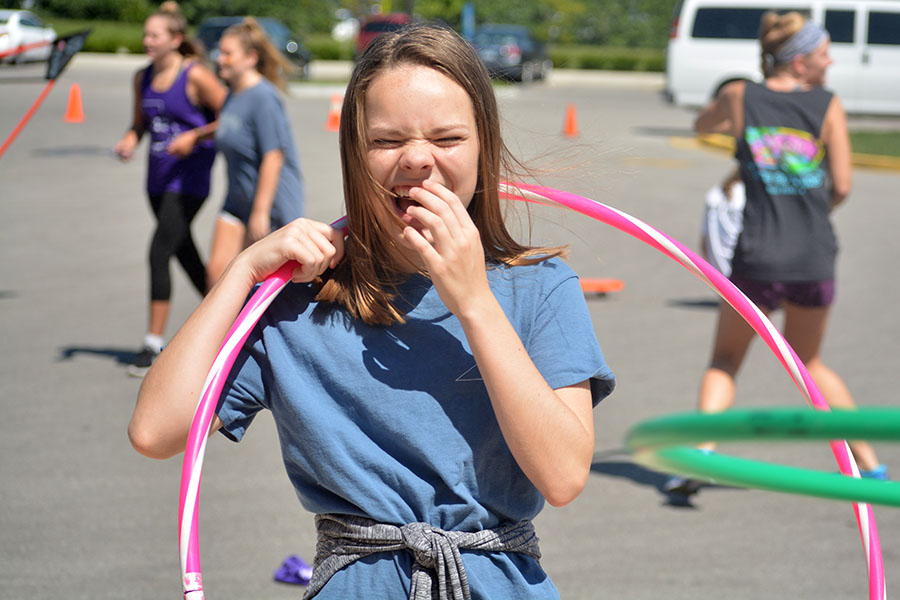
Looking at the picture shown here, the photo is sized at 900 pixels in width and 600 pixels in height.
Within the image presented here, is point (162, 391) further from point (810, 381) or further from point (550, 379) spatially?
point (810, 381)

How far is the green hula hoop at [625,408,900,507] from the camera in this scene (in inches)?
48.9

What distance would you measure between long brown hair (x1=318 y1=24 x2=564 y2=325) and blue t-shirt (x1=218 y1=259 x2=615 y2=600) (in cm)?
5

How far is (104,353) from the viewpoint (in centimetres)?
745

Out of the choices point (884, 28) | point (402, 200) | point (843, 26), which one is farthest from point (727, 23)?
point (402, 200)

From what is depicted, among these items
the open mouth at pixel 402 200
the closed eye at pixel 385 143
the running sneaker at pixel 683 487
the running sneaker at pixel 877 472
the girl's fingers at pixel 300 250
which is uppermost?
the closed eye at pixel 385 143

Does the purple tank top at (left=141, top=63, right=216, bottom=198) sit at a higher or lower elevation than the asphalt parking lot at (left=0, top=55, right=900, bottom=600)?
higher

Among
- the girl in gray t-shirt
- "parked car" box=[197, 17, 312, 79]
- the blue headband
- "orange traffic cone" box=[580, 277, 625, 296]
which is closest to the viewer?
the blue headband

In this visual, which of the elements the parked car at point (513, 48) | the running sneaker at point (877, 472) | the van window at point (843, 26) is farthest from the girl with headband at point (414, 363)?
the parked car at point (513, 48)

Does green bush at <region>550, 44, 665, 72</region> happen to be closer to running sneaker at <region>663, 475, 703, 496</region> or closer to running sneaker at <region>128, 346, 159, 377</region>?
running sneaker at <region>128, 346, 159, 377</region>

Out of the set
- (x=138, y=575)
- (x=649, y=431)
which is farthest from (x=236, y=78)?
(x=649, y=431)

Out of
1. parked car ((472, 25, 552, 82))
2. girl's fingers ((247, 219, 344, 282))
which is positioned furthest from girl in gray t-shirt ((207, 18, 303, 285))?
parked car ((472, 25, 552, 82))

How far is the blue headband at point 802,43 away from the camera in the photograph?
5305 mm

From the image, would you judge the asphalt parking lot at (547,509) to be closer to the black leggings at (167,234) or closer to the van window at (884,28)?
the black leggings at (167,234)

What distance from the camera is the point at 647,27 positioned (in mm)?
56156
